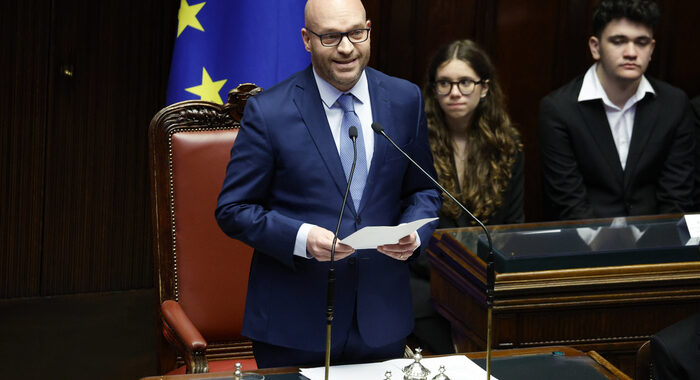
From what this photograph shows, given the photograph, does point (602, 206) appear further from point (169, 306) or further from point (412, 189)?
point (169, 306)

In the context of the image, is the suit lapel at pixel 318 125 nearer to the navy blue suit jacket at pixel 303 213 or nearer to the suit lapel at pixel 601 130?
the navy blue suit jacket at pixel 303 213

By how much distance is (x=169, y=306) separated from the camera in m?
2.25

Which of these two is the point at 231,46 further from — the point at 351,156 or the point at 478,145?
the point at 351,156

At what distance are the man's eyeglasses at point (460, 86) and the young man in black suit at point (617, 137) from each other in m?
0.40

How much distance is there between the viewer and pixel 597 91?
3443mm

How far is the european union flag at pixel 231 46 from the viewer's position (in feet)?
10.4

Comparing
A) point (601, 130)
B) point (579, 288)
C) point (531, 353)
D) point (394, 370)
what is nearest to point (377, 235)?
point (394, 370)

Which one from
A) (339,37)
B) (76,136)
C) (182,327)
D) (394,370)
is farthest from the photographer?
(76,136)

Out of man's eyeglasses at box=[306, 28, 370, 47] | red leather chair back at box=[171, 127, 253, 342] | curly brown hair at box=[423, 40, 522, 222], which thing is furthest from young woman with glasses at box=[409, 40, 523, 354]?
man's eyeglasses at box=[306, 28, 370, 47]

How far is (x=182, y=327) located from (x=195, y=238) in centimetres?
30

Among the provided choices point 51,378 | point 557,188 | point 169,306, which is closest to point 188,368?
point 169,306

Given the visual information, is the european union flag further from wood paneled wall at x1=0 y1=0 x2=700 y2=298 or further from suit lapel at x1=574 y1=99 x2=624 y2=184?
suit lapel at x1=574 y1=99 x2=624 y2=184

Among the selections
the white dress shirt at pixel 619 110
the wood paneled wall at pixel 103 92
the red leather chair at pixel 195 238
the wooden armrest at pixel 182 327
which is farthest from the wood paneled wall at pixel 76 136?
the white dress shirt at pixel 619 110

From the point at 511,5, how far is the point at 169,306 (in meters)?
2.45
